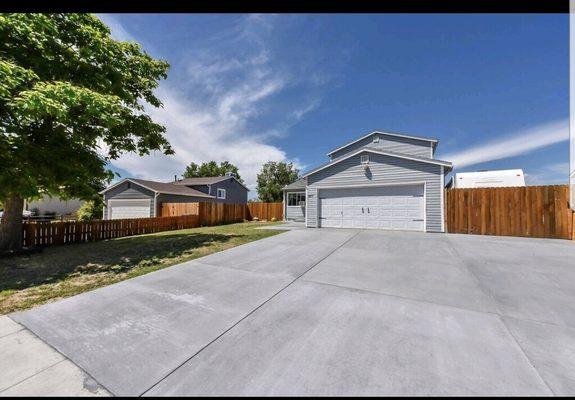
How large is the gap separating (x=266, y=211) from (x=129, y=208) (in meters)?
11.9

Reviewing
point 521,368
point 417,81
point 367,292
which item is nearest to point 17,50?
point 367,292

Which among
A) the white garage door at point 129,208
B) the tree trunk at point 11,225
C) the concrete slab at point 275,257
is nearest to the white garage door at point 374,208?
the concrete slab at point 275,257

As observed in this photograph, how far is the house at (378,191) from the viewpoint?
1020 centimetres

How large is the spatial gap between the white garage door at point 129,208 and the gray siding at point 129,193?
34 cm

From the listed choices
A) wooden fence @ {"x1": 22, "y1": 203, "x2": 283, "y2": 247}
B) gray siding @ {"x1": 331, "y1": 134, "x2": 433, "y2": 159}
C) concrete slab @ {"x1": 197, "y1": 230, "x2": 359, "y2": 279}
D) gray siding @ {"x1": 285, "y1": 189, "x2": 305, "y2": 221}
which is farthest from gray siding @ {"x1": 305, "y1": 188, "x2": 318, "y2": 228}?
wooden fence @ {"x1": 22, "y1": 203, "x2": 283, "y2": 247}

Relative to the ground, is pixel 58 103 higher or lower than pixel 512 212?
higher

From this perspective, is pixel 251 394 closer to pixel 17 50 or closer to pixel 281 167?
pixel 17 50

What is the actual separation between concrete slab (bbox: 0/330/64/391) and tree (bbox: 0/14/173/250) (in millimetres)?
4590

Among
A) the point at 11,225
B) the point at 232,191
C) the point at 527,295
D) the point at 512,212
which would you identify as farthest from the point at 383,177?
the point at 232,191

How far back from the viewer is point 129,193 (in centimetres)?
1955

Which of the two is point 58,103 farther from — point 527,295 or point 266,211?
point 266,211

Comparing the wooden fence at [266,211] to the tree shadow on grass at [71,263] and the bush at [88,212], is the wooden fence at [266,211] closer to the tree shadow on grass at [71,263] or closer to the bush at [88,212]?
the bush at [88,212]

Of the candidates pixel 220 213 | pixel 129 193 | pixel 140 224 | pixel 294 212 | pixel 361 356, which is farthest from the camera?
pixel 294 212

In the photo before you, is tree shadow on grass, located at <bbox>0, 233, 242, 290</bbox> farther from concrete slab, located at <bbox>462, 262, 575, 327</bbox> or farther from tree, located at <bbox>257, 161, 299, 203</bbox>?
tree, located at <bbox>257, 161, 299, 203</bbox>
